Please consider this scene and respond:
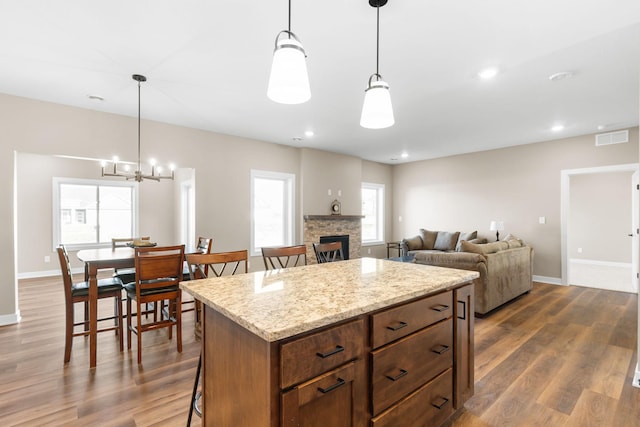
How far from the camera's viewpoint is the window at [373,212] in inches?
316

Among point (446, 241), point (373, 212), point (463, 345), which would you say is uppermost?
point (373, 212)

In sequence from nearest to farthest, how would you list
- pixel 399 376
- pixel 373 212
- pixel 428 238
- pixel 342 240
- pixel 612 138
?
1. pixel 399 376
2. pixel 612 138
3. pixel 342 240
4. pixel 428 238
5. pixel 373 212

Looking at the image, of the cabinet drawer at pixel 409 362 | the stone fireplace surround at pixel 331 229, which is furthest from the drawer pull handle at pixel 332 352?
the stone fireplace surround at pixel 331 229

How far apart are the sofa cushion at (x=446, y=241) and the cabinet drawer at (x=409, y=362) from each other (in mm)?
5260

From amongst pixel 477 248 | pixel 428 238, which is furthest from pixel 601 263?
pixel 477 248

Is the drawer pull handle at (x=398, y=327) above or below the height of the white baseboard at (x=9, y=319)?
above

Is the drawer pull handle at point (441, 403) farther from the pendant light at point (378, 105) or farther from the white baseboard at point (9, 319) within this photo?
the white baseboard at point (9, 319)

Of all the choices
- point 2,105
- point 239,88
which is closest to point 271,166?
point 239,88

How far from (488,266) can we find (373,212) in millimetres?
4518

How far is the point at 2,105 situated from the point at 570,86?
6.29 m

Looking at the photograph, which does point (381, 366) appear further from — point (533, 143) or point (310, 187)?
point (533, 143)

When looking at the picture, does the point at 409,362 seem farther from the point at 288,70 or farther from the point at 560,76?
the point at 560,76

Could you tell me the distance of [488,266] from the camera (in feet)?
12.5

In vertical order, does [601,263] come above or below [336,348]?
below
